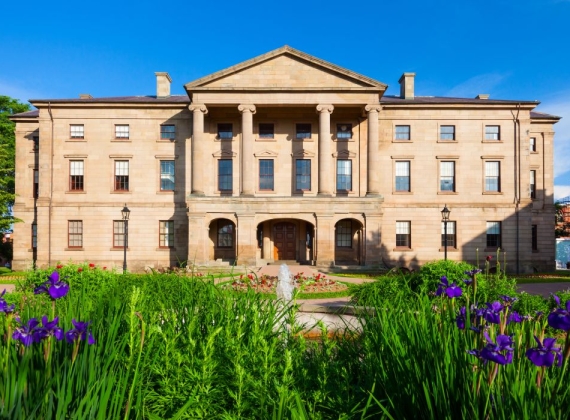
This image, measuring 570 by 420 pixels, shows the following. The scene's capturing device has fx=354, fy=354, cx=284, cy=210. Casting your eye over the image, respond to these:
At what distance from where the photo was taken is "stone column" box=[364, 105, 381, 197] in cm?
2897

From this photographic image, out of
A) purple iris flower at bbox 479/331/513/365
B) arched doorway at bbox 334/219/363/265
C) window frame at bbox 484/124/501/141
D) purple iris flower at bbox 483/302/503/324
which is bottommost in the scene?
arched doorway at bbox 334/219/363/265

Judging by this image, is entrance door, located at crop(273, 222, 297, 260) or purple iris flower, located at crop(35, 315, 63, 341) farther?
entrance door, located at crop(273, 222, 297, 260)

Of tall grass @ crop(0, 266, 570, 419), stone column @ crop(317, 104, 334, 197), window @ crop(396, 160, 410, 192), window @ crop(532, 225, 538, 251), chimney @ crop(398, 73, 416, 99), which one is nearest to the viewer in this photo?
tall grass @ crop(0, 266, 570, 419)

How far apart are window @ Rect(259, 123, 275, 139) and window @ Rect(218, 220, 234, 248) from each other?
Answer: 850 centimetres

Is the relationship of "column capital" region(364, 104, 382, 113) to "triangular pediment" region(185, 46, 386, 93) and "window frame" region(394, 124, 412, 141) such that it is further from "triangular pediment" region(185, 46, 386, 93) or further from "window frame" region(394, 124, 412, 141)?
"window frame" region(394, 124, 412, 141)

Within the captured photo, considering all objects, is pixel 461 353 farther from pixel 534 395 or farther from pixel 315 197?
pixel 315 197

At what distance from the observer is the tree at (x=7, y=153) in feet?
96.6

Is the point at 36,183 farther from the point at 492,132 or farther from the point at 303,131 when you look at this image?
the point at 492,132

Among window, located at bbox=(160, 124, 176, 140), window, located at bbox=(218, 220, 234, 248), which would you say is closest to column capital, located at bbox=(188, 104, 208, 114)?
window, located at bbox=(160, 124, 176, 140)

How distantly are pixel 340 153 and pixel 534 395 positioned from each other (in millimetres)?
30329

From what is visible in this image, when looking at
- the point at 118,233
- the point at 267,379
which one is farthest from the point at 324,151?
the point at 267,379

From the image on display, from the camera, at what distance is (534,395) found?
2250 millimetres

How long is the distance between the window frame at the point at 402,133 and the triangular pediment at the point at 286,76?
15.4 ft

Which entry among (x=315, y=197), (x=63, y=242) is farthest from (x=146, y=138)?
(x=315, y=197)
